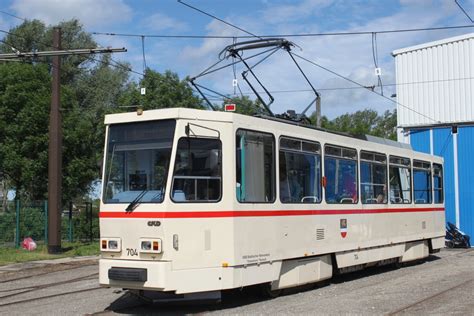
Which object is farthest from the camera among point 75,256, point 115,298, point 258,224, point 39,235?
point 39,235

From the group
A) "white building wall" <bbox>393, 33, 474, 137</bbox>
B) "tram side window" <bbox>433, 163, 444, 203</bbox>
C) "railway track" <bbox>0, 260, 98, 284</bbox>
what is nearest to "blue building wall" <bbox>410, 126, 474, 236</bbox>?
"white building wall" <bbox>393, 33, 474, 137</bbox>

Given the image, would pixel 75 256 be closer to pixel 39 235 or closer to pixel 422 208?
pixel 39 235

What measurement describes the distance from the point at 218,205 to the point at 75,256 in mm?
11449

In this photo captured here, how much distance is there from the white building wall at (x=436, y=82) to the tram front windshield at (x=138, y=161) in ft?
62.0

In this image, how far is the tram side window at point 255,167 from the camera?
9695 mm

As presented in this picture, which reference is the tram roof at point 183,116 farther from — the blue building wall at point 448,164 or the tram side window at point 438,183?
the blue building wall at point 448,164

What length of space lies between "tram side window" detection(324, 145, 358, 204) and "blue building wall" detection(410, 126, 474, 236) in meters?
13.6

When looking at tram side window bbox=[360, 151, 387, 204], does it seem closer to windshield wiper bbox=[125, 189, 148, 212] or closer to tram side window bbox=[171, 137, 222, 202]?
tram side window bbox=[171, 137, 222, 202]

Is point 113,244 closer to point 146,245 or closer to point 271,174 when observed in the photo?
point 146,245

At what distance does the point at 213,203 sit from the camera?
9.33 m

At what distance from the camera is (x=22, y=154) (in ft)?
87.9

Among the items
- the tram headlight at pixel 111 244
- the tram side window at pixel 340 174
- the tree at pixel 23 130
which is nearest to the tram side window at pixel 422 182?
the tram side window at pixel 340 174

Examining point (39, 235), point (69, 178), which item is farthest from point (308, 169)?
point (69, 178)

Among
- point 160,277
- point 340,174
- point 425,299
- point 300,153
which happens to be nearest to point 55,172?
point 340,174
